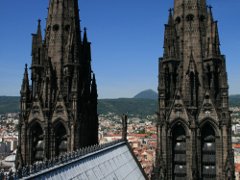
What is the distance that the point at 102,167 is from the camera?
108 feet

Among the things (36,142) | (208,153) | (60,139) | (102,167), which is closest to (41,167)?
(102,167)

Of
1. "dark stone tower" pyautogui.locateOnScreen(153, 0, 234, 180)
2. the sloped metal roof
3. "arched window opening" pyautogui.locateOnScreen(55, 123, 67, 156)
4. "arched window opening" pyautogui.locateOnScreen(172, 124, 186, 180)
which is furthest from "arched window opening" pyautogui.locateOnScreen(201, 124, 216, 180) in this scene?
"arched window opening" pyautogui.locateOnScreen(55, 123, 67, 156)

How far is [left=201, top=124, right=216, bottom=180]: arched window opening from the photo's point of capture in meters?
40.8

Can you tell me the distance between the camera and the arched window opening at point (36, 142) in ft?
141

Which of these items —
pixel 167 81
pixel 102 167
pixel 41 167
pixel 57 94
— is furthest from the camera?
pixel 57 94

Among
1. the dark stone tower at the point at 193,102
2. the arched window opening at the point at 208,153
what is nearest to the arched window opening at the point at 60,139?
the dark stone tower at the point at 193,102

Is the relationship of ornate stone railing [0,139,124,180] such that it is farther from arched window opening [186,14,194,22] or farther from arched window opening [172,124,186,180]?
arched window opening [186,14,194,22]

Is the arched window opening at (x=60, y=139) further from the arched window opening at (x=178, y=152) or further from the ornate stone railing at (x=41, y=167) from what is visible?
the arched window opening at (x=178, y=152)

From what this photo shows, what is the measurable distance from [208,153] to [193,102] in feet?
18.1

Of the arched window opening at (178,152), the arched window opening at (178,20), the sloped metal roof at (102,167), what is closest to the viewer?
the sloped metal roof at (102,167)

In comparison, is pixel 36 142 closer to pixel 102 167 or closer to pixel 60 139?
pixel 60 139

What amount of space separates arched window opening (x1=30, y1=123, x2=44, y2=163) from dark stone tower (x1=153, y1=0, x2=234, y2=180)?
41.5 feet

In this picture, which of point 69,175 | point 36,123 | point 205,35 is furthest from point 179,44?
Answer: point 69,175

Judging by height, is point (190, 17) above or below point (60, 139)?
above
